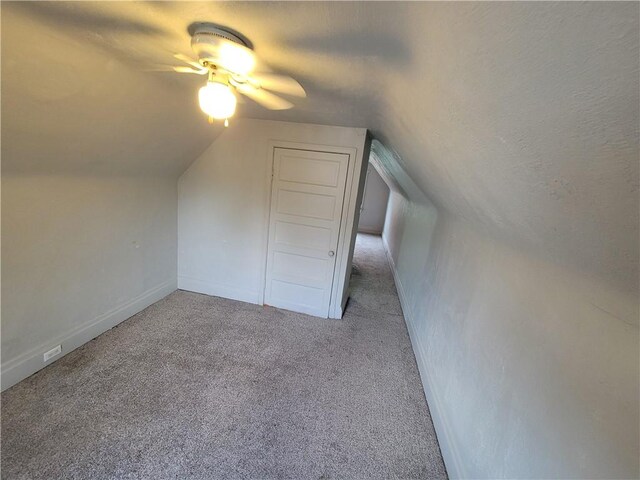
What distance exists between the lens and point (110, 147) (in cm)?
232

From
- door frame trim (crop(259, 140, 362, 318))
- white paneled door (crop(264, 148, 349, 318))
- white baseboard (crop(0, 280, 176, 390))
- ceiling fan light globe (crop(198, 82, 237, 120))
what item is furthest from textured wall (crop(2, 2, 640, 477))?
white baseboard (crop(0, 280, 176, 390))

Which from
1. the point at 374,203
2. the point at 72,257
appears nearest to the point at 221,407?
the point at 72,257

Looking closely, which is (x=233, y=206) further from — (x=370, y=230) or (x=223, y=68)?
(x=370, y=230)

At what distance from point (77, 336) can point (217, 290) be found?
147cm

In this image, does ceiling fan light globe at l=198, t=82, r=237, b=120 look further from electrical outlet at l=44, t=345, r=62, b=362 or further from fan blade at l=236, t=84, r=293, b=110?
electrical outlet at l=44, t=345, r=62, b=362

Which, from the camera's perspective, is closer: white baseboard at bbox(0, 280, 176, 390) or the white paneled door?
white baseboard at bbox(0, 280, 176, 390)

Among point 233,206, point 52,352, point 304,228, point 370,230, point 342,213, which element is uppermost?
point 342,213

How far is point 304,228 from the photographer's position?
340cm

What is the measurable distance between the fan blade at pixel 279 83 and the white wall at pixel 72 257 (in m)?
1.71

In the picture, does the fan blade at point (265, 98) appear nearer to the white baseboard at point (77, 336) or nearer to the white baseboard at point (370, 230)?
the white baseboard at point (77, 336)

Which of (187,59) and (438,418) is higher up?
(187,59)

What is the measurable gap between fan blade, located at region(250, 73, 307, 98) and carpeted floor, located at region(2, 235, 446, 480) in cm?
225

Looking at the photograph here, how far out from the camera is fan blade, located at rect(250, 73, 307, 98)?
5.76 ft

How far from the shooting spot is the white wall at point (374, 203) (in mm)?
8898
